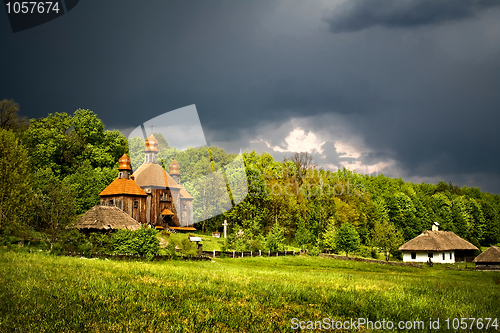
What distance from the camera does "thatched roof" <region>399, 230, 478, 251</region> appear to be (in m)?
59.8

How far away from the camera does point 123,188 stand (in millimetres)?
48094

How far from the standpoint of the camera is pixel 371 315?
8.20 m

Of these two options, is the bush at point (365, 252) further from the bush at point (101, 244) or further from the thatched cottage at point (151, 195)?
the bush at point (101, 244)

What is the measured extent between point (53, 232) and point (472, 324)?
2542cm

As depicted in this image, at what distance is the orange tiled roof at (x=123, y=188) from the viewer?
48.0 meters

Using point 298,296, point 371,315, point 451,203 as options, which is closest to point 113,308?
point 298,296

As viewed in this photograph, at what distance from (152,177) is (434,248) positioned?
148 ft

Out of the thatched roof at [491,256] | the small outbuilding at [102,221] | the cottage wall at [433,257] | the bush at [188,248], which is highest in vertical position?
the small outbuilding at [102,221]

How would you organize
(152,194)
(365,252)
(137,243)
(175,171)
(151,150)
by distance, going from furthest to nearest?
(175,171) < (151,150) < (365,252) < (152,194) < (137,243)

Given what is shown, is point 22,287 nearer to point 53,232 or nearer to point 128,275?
point 128,275

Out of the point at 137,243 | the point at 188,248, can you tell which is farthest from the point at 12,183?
the point at 188,248

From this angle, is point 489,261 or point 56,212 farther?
point 489,261

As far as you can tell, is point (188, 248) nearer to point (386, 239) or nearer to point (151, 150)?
point (151, 150)

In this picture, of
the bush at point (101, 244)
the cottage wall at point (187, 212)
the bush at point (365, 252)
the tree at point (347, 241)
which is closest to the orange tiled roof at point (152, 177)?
the cottage wall at point (187, 212)
